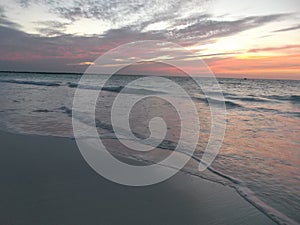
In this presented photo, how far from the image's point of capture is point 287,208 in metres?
3.83

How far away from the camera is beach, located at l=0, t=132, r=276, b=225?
3246 millimetres

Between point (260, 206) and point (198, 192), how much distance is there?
974mm

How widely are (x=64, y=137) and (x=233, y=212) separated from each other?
5.36m

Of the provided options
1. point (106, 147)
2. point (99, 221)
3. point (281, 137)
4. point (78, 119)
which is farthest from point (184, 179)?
point (78, 119)

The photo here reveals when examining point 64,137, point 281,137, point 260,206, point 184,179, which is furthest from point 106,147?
point 281,137

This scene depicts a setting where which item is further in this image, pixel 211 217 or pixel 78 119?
pixel 78 119

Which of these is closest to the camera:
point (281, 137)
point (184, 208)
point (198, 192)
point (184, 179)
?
point (184, 208)

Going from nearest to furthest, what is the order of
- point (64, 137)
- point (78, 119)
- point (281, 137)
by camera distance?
1. point (64, 137)
2. point (281, 137)
3. point (78, 119)

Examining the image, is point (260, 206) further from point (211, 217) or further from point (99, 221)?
point (99, 221)

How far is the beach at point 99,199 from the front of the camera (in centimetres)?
325

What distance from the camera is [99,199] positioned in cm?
375

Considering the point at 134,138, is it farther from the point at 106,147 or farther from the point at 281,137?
the point at 281,137

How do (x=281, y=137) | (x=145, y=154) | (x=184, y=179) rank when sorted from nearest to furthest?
1. (x=184, y=179)
2. (x=145, y=154)
3. (x=281, y=137)

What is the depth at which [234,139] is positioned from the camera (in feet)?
26.7
